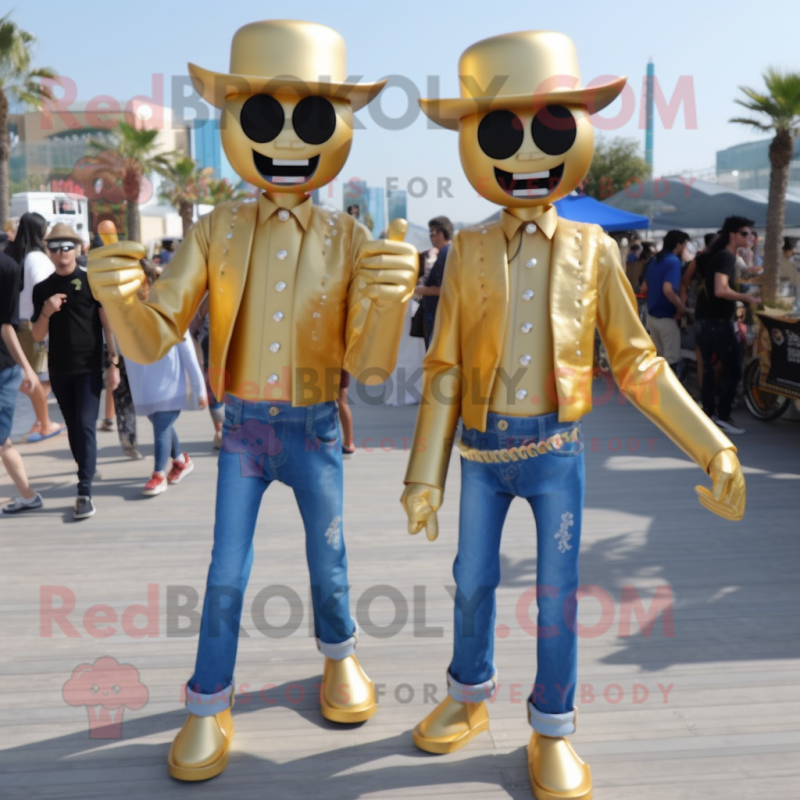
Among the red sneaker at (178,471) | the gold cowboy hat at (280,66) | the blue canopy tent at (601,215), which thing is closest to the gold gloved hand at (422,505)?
the gold cowboy hat at (280,66)

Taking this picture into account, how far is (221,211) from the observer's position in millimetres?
3012

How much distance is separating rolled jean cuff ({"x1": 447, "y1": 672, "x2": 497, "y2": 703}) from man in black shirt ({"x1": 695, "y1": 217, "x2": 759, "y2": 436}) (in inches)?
218

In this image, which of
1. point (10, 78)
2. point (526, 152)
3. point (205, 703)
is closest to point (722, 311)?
point (526, 152)

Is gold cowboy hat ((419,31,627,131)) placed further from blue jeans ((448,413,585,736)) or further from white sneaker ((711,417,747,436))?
white sneaker ((711,417,747,436))

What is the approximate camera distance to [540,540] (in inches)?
112

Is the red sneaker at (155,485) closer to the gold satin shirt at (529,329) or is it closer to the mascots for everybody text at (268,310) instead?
the mascots for everybody text at (268,310)

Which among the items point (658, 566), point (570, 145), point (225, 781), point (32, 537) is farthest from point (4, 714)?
point (658, 566)

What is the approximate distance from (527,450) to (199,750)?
1.40 m

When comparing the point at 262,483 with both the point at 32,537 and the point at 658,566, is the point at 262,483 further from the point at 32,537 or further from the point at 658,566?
the point at 32,537

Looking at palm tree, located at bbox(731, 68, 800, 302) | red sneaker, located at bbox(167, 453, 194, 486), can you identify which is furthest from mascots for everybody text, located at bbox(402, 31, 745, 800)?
palm tree, located at bbox(731, 68, 800, 302)

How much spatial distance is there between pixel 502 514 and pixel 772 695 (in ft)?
4.47

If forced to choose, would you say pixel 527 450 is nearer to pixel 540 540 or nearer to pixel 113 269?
pixel 540 540

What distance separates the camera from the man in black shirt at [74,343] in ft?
18.8

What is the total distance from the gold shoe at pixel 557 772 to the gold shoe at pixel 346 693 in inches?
25.5
